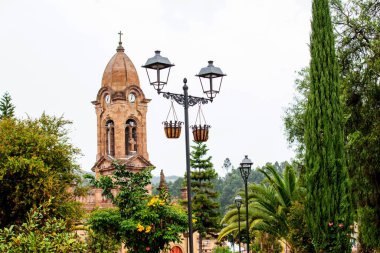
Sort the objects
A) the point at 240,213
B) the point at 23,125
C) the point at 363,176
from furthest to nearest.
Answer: the point at 240,213
the point at 23,125
the point at 363,176

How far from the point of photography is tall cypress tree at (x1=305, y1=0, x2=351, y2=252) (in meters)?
14.2

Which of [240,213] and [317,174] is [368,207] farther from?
[240,213]

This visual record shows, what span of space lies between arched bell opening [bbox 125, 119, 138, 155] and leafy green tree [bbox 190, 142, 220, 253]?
622 cm

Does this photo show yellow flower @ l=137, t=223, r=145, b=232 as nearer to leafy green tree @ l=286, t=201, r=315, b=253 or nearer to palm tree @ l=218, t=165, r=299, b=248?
leafy green tree @ l=286, t=201, r=315, b=253

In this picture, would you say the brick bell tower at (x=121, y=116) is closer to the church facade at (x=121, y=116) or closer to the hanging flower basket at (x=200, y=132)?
the church facade at (x=121, y=116)

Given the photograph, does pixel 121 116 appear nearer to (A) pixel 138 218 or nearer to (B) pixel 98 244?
(A) pixel 138 218

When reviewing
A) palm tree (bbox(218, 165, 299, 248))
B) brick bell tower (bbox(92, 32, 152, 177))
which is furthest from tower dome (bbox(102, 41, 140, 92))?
palm tree (bbox(218, 165, 299, 248))

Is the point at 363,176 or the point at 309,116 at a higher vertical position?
the point at 309,116

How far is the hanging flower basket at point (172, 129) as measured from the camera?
11461mm

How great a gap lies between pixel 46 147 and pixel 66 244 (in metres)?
14.6

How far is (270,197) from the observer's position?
23.5 m

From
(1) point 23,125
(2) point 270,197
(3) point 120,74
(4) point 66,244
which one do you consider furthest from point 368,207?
(3) point 120,74

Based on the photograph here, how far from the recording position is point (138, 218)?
45.5ft

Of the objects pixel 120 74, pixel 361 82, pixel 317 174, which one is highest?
pixel 120 74
